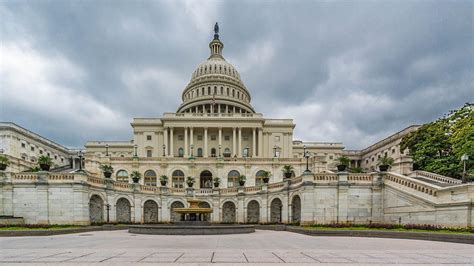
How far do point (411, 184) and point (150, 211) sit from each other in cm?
3342

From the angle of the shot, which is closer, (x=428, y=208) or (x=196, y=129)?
(x=428, y=208)

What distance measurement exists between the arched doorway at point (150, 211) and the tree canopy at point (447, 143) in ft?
135

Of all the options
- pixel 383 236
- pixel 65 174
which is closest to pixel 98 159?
pixel 65 174

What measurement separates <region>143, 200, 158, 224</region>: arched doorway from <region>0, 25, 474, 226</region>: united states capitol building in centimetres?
14

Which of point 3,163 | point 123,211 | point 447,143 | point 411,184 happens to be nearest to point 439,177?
point 411,184

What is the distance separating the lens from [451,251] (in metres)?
11.4

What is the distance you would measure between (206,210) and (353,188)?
1565 centimetres

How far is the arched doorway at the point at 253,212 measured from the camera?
123 ft

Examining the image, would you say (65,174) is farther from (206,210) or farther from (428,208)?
(428,208)

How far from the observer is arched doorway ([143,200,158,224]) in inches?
1506

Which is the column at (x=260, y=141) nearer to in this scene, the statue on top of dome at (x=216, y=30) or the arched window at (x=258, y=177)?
the arched window at (x=258, y=177)

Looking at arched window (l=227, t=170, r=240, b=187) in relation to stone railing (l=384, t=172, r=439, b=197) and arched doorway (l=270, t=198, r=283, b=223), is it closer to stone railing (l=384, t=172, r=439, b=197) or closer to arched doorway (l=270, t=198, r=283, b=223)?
arched doorway (l=270, t=198, r=283, b=223)

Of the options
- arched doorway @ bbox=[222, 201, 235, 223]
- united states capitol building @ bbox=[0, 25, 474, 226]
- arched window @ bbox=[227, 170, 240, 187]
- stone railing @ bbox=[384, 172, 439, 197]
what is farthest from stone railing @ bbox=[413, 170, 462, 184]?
arched window @ bbox=[227, 170, 240, 187]

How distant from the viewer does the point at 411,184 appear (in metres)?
23.6
